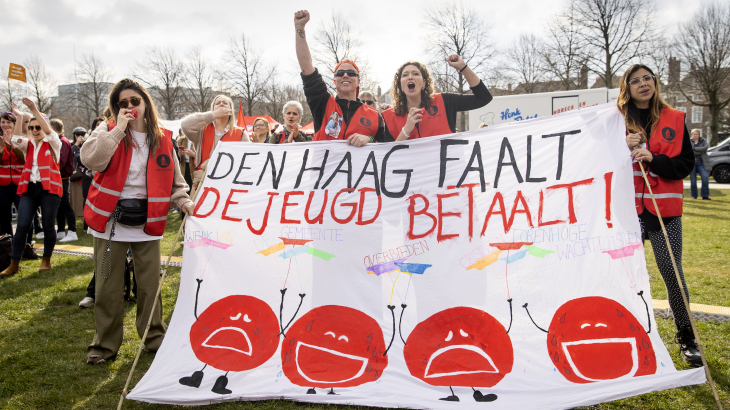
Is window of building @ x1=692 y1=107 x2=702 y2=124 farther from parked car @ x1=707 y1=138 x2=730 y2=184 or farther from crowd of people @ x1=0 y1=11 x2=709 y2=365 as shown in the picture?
crowd of people @ x1=0 y1=11 x2=709 y2=365

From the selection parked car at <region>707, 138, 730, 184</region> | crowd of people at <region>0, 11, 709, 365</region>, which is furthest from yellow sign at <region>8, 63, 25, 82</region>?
parked car at <region>707, 138, 730, 184</region>

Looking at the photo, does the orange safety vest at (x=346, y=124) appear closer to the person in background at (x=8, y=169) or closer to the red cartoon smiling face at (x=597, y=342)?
the red cartoon smiling face at (x=597, y=342)

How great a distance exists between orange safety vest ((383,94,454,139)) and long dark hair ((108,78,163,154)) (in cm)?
165

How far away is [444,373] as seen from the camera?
2262 millimetres

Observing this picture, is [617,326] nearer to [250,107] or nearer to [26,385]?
[26,385]

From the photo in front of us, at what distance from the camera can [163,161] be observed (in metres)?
2.99

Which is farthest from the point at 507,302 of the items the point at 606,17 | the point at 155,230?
the point at 606,17

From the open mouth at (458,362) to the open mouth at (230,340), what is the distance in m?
1.02

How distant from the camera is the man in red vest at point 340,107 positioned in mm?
2924

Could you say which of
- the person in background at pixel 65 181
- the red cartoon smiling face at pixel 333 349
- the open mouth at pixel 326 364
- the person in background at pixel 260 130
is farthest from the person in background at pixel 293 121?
the person in background at pixel 65 181

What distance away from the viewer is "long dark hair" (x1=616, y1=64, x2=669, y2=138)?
9.15ft

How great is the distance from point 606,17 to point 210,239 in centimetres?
2598

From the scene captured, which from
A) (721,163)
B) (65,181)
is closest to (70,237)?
(65,181)

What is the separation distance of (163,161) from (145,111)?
14.2 inches
